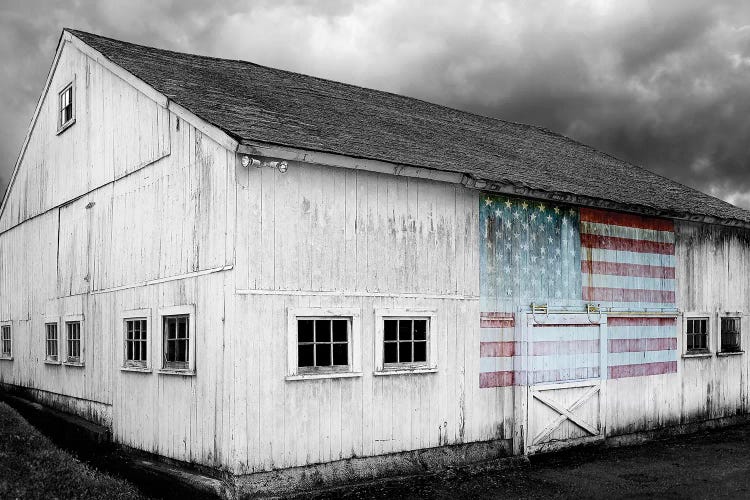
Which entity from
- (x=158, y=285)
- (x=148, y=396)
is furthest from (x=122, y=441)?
(x=158, y=285)

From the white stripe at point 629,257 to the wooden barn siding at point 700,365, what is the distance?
0.44 m

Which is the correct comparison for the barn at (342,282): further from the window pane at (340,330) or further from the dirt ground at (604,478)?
the dirt ground at (604,478)

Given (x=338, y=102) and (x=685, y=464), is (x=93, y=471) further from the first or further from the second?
(x=685, y=464)

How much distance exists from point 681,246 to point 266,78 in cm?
865

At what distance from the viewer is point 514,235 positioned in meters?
12.4

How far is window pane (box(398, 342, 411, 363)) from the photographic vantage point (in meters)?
10.9

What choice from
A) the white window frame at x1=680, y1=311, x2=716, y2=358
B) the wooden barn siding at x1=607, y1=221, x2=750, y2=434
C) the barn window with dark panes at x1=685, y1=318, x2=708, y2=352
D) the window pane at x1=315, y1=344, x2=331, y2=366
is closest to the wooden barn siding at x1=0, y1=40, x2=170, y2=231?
the window pane at x1=315, y1=344, x2=331, y2=366

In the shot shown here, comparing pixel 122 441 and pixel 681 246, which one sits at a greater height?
pixel 681 246

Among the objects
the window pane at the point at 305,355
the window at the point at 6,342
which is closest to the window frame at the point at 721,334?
the window pane at the point at 305,355

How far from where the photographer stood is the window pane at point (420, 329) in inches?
438

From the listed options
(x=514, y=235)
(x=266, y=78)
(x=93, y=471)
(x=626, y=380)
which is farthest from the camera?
(x=266, y=78)

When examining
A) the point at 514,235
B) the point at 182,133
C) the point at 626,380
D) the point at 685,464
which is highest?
the point at 182,133

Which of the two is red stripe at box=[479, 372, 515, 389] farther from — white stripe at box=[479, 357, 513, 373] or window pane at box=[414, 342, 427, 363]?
window pane at box=[414, 342, 427, 363]

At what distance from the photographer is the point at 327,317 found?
400 inches
